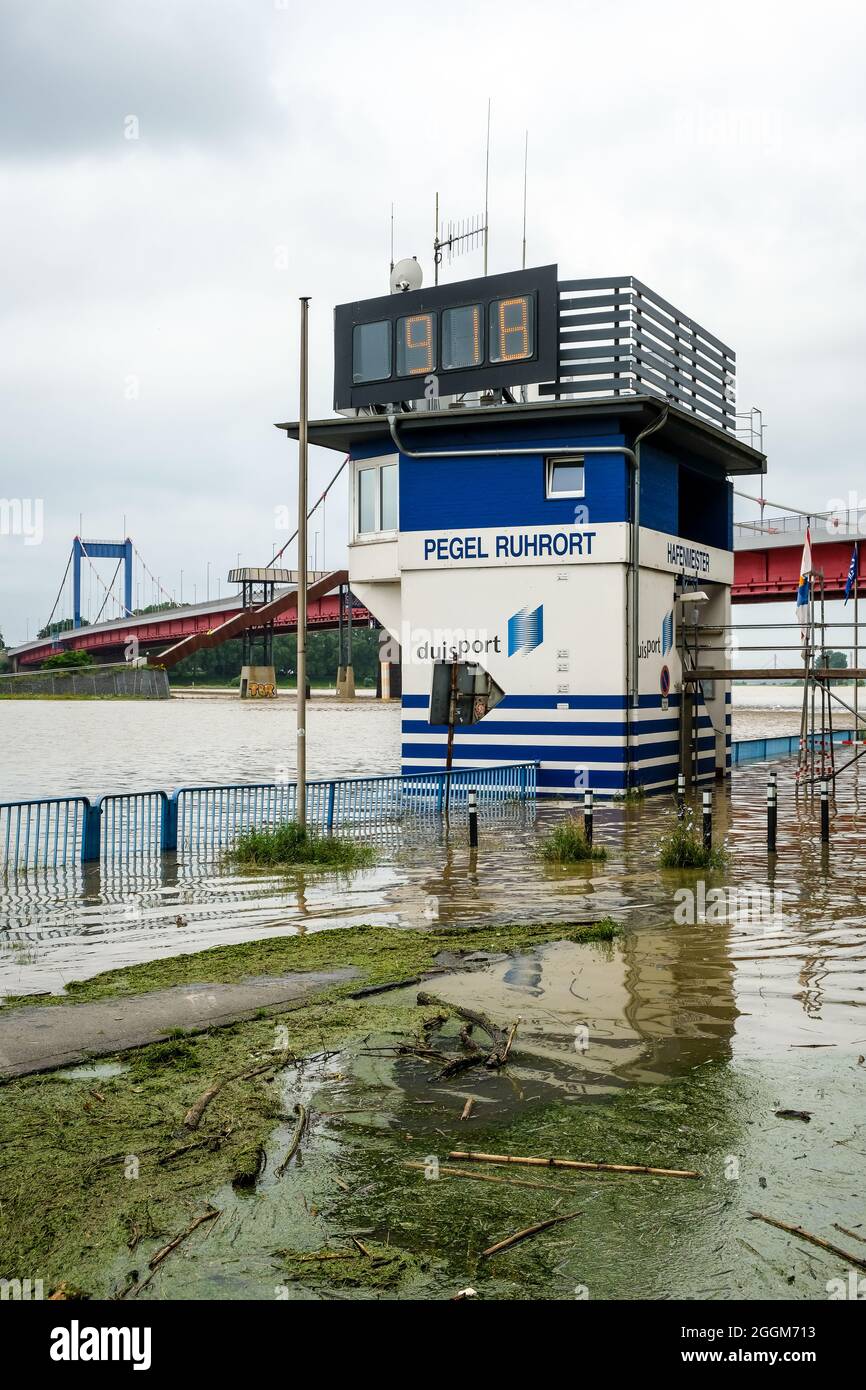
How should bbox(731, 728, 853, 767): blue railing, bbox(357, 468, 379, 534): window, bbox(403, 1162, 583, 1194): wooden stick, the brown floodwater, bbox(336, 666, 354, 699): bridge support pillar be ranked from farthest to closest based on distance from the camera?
bbox(336, 666, 354, 699): bridge support pillar
bbox(731, 728, 853, 767): blue railing
bbox(357, 468, 379, 534): window
bbox(403, 1162, 583, 1194): wooden stick
the brown floodwater

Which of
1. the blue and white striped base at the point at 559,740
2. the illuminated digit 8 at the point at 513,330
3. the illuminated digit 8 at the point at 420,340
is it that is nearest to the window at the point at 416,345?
the illuminated digit 8 at the point at 420,340

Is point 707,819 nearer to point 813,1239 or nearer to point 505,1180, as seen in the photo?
point 505,1180

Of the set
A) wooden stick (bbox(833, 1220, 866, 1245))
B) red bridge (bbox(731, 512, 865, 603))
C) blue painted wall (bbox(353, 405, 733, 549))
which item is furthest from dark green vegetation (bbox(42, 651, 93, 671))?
wooden stick (bbox(833, 1220, 866, 1245))

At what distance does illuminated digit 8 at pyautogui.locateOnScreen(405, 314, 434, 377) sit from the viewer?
2809cm

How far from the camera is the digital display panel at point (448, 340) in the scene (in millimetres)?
26594

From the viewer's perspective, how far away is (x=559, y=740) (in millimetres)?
27156

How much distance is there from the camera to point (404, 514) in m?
28.3

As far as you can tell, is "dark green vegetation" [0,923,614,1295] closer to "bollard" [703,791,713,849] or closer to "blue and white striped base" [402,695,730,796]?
"bollard" [703,791,713,849]

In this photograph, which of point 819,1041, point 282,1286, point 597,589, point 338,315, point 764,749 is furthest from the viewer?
point 764,749

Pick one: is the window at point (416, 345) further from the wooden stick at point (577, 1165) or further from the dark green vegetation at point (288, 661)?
the dark green vegetation at point (288, 661)

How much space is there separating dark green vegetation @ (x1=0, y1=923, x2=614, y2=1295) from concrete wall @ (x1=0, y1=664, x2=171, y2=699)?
108 meters

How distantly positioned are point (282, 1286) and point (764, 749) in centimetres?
3853
